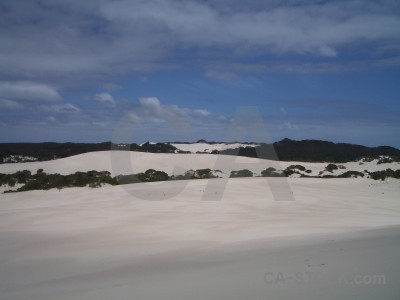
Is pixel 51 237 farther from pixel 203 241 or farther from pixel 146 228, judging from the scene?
pixel 203 241

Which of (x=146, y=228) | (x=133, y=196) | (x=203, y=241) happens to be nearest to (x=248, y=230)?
(x=203, y=241)

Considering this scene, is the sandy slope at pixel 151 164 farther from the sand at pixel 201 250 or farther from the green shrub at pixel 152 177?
the sand at pixel 201 250

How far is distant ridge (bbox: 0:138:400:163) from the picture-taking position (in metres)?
32.0

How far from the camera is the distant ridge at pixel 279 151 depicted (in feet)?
105

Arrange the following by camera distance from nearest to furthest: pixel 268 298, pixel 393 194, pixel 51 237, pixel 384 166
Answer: pixel 268 298 → pixel 51 237 → pixel 393 194 → pixel 384 166

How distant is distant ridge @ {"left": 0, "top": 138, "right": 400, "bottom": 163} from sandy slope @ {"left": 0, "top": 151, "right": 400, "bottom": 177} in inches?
165

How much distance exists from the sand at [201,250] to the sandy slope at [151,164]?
1363 centimetres

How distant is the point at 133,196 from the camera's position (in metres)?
9.35

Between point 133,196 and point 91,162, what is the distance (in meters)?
15.5

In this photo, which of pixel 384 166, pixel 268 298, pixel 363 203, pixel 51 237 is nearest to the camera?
pixel 268 298
